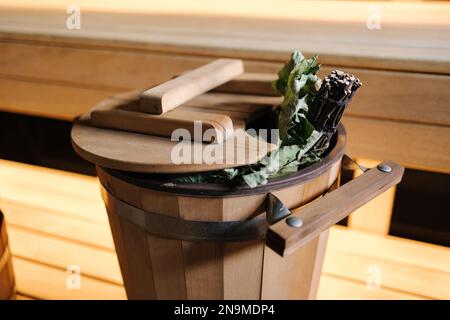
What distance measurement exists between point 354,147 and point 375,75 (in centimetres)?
44

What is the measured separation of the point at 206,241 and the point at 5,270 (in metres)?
1.31

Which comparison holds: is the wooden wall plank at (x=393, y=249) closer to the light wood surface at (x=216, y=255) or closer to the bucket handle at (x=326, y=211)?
the light wood surface at (x=216, y=255)

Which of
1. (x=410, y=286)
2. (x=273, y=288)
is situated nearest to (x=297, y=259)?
(x=273, y=288)

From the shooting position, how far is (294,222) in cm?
125

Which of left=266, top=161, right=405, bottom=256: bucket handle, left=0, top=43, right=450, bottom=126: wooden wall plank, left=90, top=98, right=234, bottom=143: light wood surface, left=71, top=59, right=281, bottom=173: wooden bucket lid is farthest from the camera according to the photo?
left=0, top=43, right=450, bottom=126: wooden wall plank

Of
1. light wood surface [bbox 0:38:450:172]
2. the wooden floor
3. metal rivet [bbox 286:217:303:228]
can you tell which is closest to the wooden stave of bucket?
metal rivet [bbox 286:217:303:228]

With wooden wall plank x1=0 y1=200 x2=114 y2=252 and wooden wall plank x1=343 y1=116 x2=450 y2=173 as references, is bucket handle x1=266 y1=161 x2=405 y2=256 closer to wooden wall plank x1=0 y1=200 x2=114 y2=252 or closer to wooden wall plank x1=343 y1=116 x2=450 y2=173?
wooden wall plank x1=343 y1=116 x2=450 y2=173

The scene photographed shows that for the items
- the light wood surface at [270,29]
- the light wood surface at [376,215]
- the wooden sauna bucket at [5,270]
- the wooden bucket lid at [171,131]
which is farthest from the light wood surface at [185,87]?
the light wood surface at [376,215]

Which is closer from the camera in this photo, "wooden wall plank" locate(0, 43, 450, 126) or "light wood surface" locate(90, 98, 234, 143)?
"light wood surface" locate(90, 98, 234, 143)

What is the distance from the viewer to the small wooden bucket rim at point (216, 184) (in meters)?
1.30

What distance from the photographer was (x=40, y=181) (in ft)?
11.1

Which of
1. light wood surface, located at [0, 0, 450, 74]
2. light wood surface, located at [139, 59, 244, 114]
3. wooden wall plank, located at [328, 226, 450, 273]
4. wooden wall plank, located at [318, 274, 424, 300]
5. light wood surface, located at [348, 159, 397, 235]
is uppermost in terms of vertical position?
light wood surface, located at [0, 0, 450, 74]

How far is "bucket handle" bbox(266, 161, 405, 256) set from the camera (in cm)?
121
